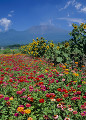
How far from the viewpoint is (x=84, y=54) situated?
6379mm

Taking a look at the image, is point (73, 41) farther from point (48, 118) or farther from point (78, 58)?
point (48, 118)

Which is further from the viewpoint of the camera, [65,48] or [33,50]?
[33,50]

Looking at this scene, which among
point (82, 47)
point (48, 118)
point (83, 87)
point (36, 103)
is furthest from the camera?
point (82, 47)

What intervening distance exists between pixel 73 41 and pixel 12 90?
443 cm

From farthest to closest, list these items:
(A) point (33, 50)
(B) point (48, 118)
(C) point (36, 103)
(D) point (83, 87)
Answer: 1. (A) point (33, 50)
2. (D) point (83, 87)
3. (C) point (36, 103)
4. (B) point (48, 118)

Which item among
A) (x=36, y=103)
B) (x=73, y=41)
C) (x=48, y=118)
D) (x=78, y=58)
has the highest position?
(x=73, y=41)

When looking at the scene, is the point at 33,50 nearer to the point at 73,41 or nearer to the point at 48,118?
the point at 73,41

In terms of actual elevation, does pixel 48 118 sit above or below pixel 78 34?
below

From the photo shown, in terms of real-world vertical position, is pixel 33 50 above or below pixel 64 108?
above

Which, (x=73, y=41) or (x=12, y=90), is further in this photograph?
(x=73, y=41)

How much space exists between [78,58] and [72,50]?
50cm

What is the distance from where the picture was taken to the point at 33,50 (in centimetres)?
1101

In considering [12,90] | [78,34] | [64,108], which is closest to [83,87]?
[64,108]

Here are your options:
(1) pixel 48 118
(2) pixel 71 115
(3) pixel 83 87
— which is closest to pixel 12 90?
(1) pixel 48 118
